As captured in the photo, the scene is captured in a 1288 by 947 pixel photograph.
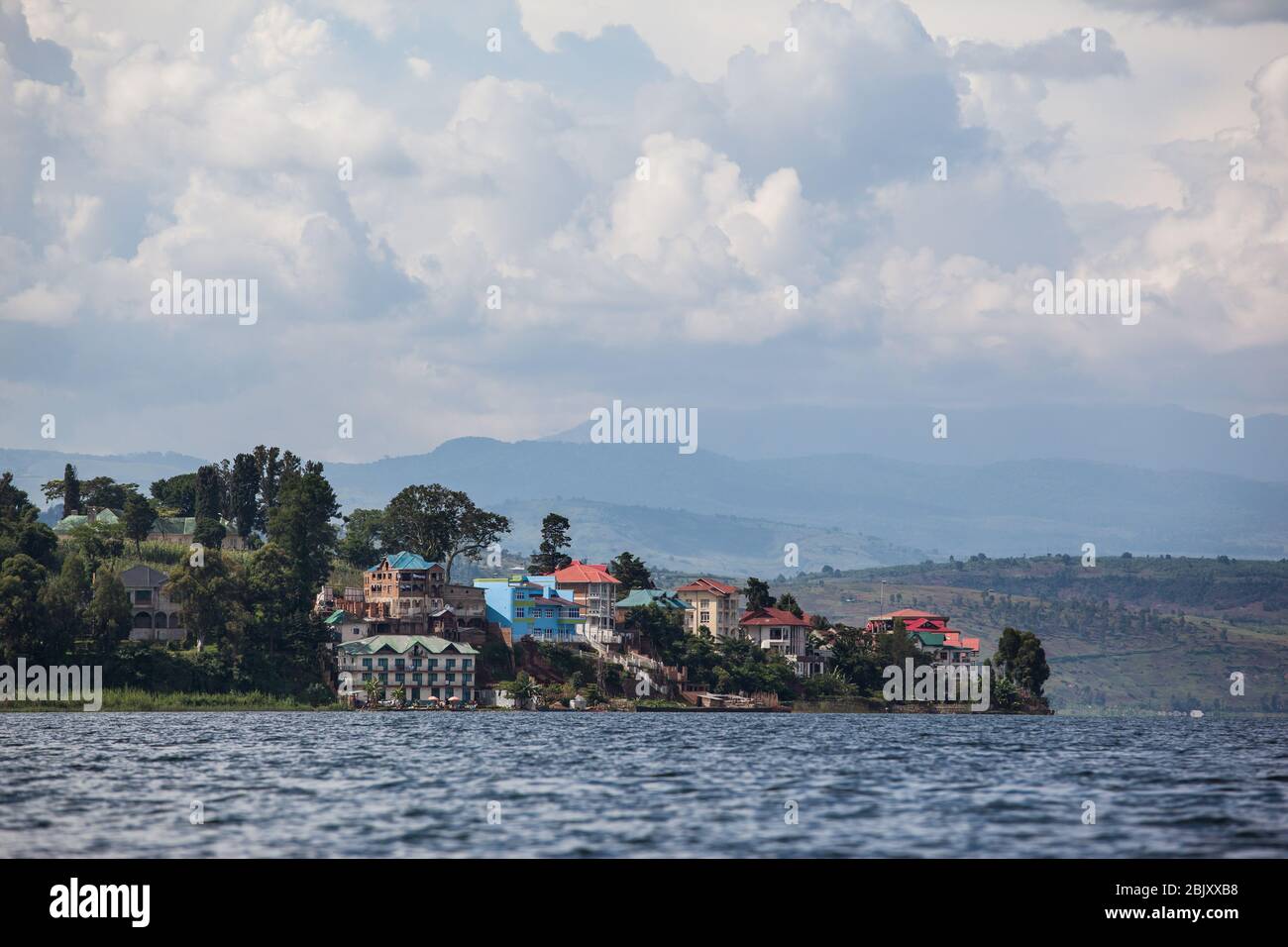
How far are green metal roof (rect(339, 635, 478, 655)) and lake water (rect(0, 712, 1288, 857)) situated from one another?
71.8 m

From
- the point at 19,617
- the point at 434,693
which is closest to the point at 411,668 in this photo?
the point at 434,693

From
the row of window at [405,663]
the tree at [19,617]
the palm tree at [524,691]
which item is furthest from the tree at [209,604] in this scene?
the palm tree at [524,691]

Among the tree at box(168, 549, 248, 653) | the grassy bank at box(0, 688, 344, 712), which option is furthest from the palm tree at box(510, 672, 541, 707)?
the tree at box(168, 549, 248, 653)

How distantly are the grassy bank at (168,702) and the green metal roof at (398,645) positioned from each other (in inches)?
583

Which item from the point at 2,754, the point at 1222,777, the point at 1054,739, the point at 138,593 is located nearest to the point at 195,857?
the point at 2,754

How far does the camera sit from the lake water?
4994 centimetres

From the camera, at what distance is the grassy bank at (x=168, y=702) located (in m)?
158

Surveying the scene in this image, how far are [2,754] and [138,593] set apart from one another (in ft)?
349

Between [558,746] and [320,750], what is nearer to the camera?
[320,750]

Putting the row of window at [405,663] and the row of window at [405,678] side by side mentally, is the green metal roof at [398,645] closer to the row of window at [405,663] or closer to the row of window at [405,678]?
the row of window at [405,663]

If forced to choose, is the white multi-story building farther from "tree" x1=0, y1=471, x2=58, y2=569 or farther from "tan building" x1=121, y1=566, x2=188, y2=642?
"tree" x1=0, y1=471, x2=58, y2=569

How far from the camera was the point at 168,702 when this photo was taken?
16262cm

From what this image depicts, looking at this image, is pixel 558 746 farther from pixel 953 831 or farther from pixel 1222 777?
pixel 953 831
